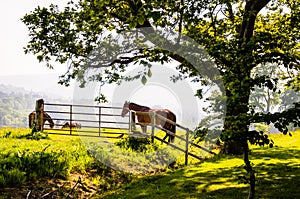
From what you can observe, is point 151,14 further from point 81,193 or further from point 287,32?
point 287,32

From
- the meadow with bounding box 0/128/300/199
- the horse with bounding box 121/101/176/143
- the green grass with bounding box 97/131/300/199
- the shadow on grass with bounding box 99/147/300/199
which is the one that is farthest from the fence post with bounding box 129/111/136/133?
the shadow on grass with bounding box 99/147/300/199

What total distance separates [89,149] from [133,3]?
6.38 meters

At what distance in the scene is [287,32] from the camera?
1623 centimetres

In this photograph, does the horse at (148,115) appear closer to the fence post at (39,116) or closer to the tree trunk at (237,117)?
the fence post at (39,116)

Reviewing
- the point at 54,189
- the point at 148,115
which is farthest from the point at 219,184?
the point at 148,115

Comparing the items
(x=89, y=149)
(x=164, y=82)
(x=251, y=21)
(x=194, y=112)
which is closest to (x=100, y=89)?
(x=89, y=149)

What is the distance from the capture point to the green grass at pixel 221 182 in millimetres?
8359

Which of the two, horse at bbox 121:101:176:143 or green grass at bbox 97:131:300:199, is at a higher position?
horse at bbox 121:101:176:143

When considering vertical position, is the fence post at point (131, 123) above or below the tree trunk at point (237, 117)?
below

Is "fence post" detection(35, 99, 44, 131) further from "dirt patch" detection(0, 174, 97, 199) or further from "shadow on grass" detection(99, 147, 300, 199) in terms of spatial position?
"shadow on grass" detection(99, 147, 300, 199)

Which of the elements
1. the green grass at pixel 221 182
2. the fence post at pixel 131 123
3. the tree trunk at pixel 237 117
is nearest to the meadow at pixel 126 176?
the green grass at pixel 221 182

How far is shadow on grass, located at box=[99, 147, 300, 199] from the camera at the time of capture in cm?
830

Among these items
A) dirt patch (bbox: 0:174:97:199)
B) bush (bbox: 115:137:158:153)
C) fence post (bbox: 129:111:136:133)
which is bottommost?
dirt patch (bbox: 0:174:97:199)

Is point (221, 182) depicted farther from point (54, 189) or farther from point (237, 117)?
point (54, 189)
